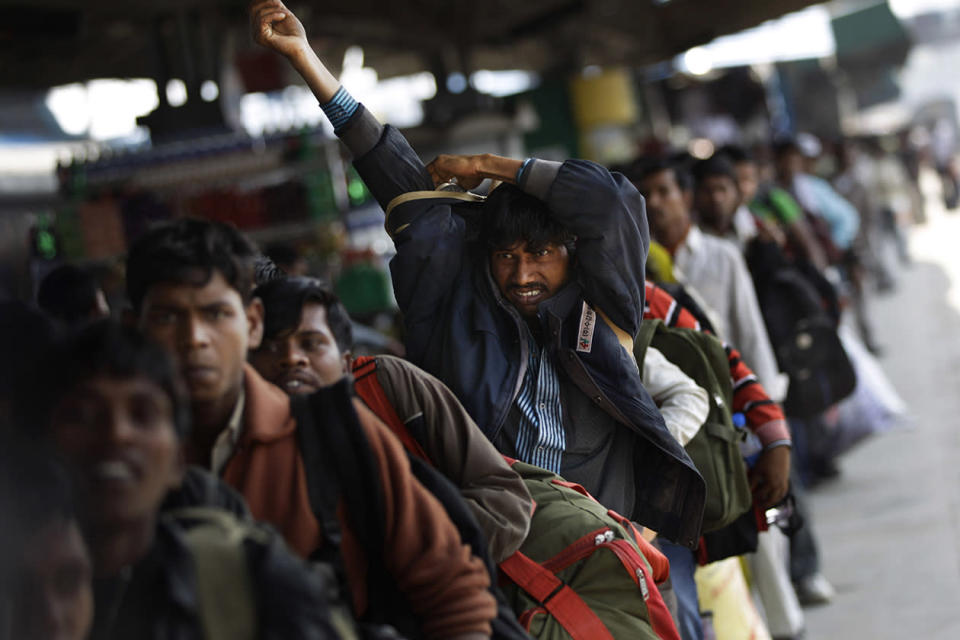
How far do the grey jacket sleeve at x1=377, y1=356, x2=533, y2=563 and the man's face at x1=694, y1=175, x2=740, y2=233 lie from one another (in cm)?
330

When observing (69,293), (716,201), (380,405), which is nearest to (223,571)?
(380,405)

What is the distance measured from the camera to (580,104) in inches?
565

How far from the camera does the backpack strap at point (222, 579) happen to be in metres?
1.50

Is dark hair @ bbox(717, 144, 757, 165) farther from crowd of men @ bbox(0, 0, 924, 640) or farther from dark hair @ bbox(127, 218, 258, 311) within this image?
dark hair @ bbox(127, 218, 258, 311)

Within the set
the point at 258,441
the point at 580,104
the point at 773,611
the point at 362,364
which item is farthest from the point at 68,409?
the point at 580,104

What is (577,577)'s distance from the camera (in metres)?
2.50

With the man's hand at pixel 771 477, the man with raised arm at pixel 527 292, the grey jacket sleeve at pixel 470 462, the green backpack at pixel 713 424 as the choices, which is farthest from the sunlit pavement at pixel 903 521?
the grey jacket sleeve at pixel 470 462

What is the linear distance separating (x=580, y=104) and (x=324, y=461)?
508 inches

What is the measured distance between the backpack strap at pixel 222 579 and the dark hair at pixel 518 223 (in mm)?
1367

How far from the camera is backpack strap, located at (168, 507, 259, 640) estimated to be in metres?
1.50

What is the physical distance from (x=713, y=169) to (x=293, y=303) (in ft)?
10.3

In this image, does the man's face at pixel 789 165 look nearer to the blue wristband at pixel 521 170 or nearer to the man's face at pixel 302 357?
the blue wristband at pixel 521 170

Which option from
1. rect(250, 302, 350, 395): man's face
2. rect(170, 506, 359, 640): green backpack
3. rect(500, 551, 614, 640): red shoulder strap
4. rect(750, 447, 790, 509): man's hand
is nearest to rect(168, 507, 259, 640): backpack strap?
rect(170, 506, 359, 640): green backpack

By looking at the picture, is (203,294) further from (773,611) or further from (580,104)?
(580,104)
